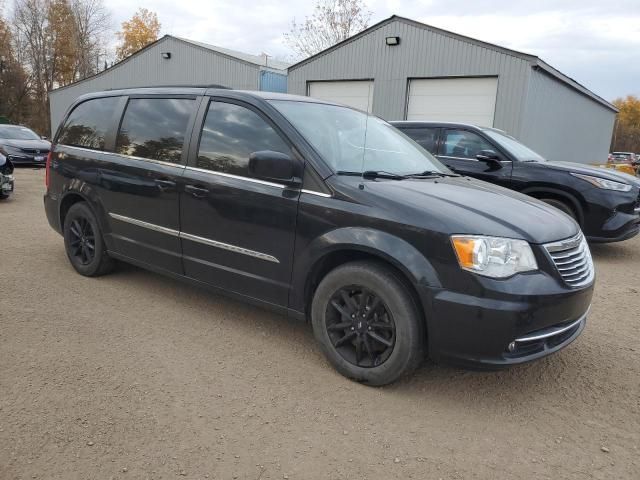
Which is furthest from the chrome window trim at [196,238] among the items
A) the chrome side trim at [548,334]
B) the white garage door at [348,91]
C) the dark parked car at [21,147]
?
the white garage door at [348,91]

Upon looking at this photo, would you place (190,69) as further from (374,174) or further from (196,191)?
(374,174)

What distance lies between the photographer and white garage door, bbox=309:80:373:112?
19153 millimetres

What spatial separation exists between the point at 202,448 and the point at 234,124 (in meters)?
2.28

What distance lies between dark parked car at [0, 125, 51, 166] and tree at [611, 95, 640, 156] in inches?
2692

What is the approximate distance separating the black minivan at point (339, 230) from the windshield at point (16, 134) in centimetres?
1466

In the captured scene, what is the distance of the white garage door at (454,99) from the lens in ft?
53.9

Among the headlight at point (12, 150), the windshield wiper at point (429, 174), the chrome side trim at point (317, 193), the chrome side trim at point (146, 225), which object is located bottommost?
the chrome side trim at point (146, 225)

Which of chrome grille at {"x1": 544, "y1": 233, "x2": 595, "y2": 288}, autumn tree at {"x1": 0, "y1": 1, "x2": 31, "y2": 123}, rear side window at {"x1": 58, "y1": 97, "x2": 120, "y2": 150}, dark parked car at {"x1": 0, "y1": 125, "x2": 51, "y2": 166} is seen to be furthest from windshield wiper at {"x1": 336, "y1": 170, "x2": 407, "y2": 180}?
autumn tree at {"x1": 0, "y1": 1, "x2": 31, "y2": 123}

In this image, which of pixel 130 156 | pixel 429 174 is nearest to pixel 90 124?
pixel 130 156

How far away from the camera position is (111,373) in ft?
10.6

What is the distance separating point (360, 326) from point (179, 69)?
2540cm

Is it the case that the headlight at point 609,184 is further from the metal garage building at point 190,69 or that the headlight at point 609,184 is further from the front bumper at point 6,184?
the metal garage building at point 190,69

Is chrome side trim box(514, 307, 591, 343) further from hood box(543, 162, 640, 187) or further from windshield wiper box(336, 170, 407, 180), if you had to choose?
hood box(543, 162, 640, 187)

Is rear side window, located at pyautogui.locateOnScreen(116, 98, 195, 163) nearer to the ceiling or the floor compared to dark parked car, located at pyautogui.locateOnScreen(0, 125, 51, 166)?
nearer to the ceiling
